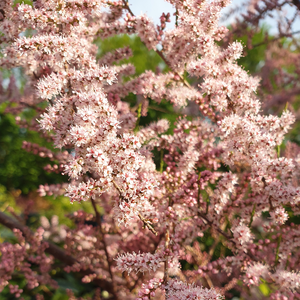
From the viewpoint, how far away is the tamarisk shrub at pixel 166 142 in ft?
2.70

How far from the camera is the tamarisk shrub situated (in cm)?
82

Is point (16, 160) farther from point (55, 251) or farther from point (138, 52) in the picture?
point (138, 52)

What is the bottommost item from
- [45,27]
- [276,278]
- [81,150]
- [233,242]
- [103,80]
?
[276,278]

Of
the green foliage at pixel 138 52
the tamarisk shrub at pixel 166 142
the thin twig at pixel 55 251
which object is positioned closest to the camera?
the tamarisk shrub at pixel 166 142

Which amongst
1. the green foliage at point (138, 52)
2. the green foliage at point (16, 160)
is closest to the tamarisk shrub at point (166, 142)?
the green foliage at point (16, 160)

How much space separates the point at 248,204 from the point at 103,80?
0.81 m

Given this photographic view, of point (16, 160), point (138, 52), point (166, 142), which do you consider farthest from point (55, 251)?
point (138, 52)

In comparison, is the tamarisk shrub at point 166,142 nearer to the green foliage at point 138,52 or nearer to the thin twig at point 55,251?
the thin twig at point 55,251

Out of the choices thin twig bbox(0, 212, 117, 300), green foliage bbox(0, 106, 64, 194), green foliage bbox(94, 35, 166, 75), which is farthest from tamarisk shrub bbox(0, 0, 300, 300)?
green foliage bbox(94, 35, 166, 75)

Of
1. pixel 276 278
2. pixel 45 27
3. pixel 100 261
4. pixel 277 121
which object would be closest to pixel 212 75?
pixel 277 121

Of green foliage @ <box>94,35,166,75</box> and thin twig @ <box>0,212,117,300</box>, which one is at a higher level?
green foliage @ <box>94,35,166,75</box>

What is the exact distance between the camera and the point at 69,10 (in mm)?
1031

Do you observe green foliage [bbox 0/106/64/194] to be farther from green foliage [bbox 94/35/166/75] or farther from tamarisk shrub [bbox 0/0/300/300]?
tamarisk shrub [bbox 0/0/300/300]

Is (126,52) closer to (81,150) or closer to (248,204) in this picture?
(81,150)
